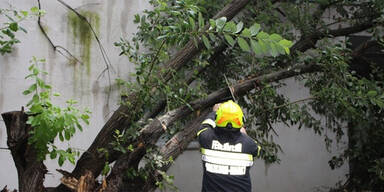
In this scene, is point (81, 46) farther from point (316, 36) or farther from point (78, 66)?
point (316, 36)

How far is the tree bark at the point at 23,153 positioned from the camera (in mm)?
3928

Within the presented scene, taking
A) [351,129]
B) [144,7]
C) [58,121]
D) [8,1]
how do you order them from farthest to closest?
1. [351,129]
2. [144,7]
3. [8,1]
4. [58,121]

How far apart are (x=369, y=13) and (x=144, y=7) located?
10.5 ft

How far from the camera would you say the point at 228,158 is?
379cm

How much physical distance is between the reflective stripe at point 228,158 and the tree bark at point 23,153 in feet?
5.17

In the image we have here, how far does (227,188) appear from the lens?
148 inches

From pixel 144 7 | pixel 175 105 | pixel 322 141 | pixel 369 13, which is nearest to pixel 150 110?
pixel 175 105

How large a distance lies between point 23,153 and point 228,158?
192 cm

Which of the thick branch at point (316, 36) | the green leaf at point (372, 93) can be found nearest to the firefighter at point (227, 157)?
the green leaf at point (372, 93)

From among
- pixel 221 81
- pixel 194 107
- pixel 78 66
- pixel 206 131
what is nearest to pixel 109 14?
pixel 78 66

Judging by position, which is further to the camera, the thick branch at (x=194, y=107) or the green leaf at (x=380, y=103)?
the green leaf at (x=380, y=103)

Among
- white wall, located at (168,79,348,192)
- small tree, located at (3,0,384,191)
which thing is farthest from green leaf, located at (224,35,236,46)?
white wall, located at (168,79,348,192)

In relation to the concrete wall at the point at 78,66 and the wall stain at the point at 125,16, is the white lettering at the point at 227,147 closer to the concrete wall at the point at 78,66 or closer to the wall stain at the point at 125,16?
the concrete wall at the point at 78,66

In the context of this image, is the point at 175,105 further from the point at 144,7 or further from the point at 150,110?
the point at 144,7
